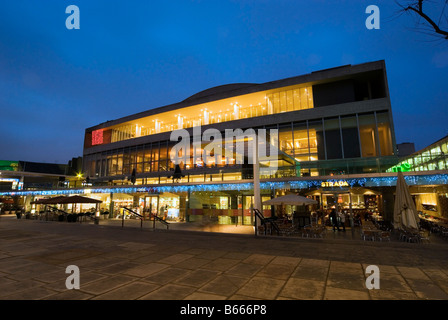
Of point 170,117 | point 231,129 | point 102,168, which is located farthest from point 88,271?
point 102,168

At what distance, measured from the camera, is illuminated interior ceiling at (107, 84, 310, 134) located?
26000 millimetres

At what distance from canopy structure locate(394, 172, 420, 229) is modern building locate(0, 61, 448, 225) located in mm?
2354

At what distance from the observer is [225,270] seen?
6.49 metres

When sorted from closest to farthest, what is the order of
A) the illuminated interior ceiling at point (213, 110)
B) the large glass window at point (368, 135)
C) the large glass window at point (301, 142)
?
the large glass window at point (368, 135), the large glass window at point (301, 142), the illuminated interior ceiling at point (213, 110)

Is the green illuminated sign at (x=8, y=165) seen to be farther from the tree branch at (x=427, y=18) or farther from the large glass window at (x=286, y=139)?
the tree branch at (x=427, y=18)

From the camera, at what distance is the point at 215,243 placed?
35.4 feet

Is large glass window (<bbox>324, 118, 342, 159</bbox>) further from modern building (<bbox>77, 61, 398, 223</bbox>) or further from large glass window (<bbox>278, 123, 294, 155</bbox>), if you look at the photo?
large glass window (<bbox>278, 123, 294, 155</bbox>)

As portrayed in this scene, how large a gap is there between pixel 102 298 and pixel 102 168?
113 feet

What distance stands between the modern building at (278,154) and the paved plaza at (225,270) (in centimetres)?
543

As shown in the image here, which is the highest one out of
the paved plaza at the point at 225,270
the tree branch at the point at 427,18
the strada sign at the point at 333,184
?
the tree branch at the point at 427,18

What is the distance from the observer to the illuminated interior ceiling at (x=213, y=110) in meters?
26.0

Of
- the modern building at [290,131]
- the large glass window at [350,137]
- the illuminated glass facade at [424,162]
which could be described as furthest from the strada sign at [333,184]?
the large glass window at [350,137]

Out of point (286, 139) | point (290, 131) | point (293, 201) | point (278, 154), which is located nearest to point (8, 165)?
Answer: point (286, 139)
